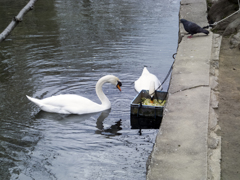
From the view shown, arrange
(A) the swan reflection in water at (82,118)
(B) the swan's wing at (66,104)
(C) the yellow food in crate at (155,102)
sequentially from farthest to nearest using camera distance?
(B) the swan's wing at (66,104) → (C) the yellow food in crate at (155,102) → (A) the swan reflection in water at (82,118)

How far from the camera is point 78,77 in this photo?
7.69 m

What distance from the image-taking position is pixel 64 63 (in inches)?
338

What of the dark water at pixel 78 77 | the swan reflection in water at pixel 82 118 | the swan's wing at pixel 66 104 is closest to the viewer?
the dark water at pixel 78 77

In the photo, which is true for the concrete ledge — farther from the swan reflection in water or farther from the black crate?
the swan reflection in water

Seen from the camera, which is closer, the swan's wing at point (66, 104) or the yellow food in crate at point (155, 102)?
the yellow food in crate at point (155, 102)

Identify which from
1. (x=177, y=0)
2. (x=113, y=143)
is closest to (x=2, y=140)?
(x=113, y=143)

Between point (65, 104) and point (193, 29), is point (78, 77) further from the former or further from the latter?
point (193, 29)

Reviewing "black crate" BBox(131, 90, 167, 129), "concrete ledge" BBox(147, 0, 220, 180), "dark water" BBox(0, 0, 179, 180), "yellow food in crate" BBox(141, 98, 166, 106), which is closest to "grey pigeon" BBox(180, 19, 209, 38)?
"dark water" BBox(0, 0, 179, 180)

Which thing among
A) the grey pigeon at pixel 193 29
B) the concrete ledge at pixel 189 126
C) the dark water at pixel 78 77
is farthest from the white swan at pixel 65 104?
the grey pigeon at pixel 193 29

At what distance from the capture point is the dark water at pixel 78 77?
14.8 feet

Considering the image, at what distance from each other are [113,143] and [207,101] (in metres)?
1.51

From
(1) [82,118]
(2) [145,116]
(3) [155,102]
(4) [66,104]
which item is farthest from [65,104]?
(3) [155,102]

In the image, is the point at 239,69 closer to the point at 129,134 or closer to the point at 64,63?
the point at 129,134

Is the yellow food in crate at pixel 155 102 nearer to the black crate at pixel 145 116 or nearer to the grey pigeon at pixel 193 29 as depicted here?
the black crate at pixel 145 116
